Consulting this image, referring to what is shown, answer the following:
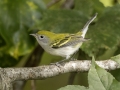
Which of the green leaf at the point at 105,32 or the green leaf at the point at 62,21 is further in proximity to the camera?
the green leaf at the point at 62,21

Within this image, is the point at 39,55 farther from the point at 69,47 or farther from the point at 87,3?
the point at 87,3

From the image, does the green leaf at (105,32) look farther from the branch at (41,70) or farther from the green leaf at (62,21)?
the branch at (41,70)

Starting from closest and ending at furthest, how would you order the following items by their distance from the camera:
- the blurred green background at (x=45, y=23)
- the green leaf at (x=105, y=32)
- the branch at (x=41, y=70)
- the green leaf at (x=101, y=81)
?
the green leaf at (x=101, y=81), the branch at (x=41, y=70), the green leaf at (x=105, y=32), the blurred green background at (x=45, y=23)

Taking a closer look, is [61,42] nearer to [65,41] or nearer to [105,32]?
[65,41]

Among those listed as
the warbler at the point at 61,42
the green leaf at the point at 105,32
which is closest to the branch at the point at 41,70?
the green leaf at the point at 105,32

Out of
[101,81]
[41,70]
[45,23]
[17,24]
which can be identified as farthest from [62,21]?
[101,81]

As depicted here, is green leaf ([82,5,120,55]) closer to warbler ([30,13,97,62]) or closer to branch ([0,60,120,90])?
warbler ([30,13,97,62])

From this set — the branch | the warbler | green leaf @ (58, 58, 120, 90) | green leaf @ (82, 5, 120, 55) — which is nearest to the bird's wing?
the warbler
